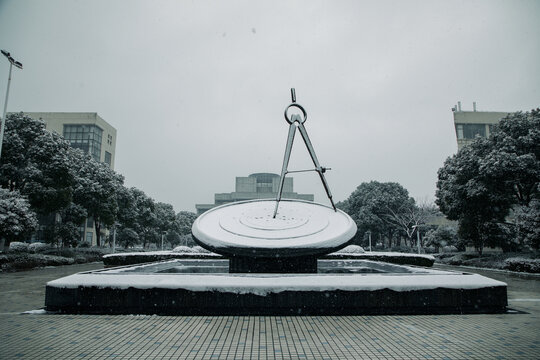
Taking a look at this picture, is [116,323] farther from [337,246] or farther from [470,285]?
[470,285]

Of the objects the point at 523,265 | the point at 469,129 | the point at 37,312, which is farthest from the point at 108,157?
the point at 523,265

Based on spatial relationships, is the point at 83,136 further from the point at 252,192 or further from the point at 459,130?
the point at 459,130

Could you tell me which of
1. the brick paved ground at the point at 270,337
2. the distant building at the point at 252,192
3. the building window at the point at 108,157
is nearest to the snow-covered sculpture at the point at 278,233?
the brick paved ground at the point at 270,337

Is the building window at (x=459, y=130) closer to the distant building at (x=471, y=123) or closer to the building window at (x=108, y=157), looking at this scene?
the distant building at (x=471, y=123)

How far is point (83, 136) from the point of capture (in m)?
55.2

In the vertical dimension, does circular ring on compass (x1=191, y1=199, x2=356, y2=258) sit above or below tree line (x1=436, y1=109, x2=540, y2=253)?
below

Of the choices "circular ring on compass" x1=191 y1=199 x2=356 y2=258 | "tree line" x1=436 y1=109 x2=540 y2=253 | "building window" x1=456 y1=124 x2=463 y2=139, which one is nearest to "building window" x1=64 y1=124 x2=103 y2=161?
"circular ring on compass" x1=191 y1=199 x2=356 y2=258

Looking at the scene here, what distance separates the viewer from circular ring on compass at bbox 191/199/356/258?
8.34 m

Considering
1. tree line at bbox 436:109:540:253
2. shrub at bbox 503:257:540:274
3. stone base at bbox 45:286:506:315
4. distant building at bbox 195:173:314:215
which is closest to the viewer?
stone base at bbox 45:286:506:315

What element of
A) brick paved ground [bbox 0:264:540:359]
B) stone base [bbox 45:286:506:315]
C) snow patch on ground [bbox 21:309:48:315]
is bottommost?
snow patch on ground [bbox 21:309:48:315]

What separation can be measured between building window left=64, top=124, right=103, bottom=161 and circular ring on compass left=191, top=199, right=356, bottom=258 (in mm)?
50160

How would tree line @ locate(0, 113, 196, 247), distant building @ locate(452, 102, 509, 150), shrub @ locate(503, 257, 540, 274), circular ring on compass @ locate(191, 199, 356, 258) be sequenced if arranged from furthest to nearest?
distant building @ locate(452, 102, 509, 150) → tree line @ locate(0, 113, 196, 247) → shrub @ locate(503, 257, 540, 274) → circular ring on compass @ locate(191, 199, 356, 258)

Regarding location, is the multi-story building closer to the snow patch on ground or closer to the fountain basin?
the snow patch on ground

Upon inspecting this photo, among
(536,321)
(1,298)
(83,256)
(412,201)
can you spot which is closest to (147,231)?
(83,256)
